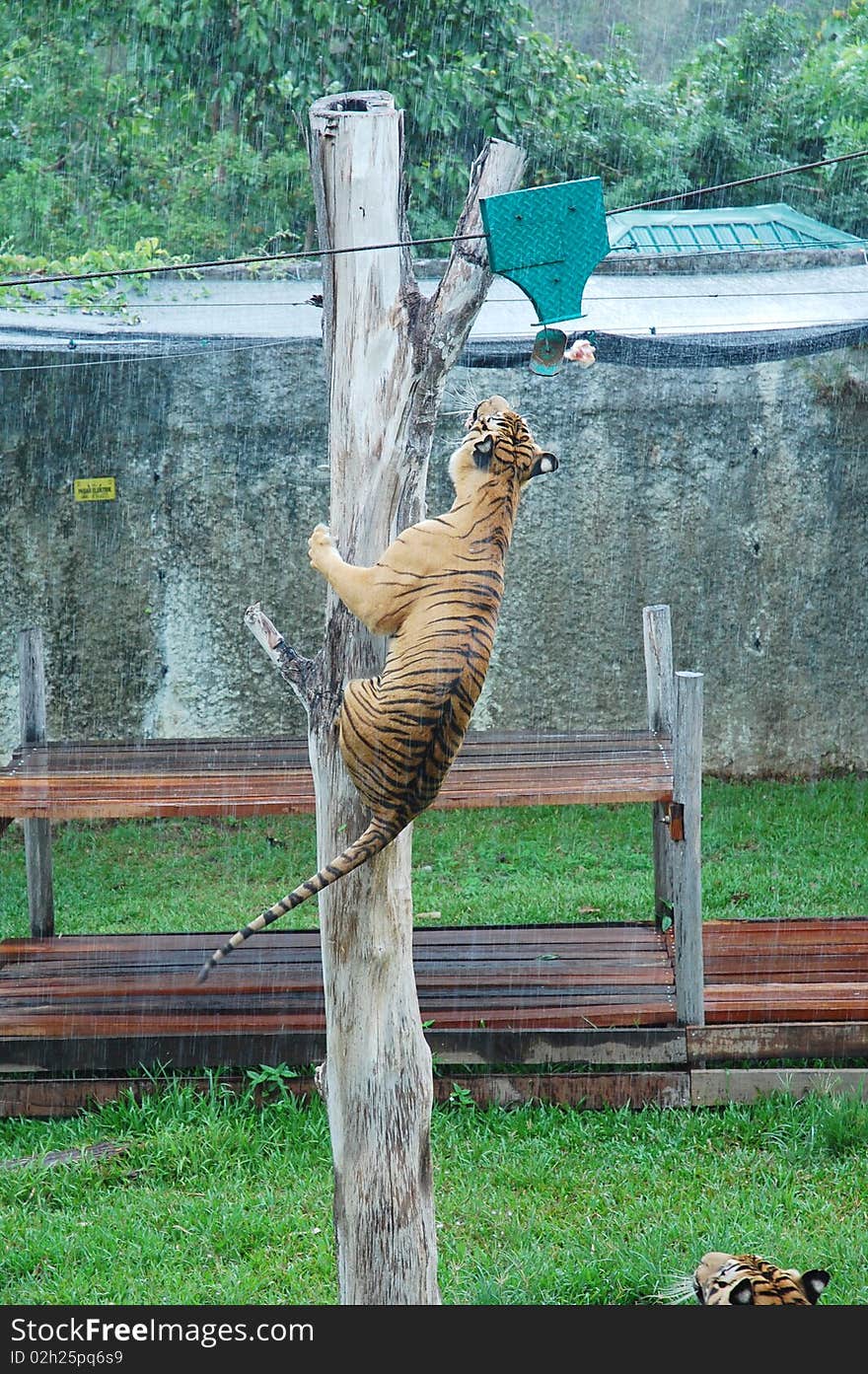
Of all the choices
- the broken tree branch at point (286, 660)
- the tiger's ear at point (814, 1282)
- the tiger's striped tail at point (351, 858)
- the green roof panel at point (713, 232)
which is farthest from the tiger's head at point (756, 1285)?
the green roof panel at point (713, 232)

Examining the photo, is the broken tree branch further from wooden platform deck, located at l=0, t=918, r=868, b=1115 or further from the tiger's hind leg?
wooden platform deck, located at l=0, t=918, r=868, b=1115

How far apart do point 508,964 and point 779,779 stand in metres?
3.65

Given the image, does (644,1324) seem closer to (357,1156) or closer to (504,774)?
(357,1156)

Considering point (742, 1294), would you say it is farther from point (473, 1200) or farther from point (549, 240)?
point (549, 240)

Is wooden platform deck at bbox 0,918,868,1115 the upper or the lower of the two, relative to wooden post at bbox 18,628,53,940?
lower

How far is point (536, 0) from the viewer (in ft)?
49.1

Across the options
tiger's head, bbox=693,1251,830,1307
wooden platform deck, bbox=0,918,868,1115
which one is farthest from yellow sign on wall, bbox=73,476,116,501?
tiger's head, bbox=693,1251,830,1307

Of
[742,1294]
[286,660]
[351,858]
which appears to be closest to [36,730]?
[286,660]

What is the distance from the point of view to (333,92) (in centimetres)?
987

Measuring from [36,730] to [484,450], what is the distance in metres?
3.74

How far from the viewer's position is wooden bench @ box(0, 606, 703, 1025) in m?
4.74

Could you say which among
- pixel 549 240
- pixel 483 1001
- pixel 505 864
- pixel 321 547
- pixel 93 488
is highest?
pixel 93 488

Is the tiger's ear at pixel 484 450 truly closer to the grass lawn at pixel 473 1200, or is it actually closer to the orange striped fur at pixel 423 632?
the orange striped fur at pixel 423 632

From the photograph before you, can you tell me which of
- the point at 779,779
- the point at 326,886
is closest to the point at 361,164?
the point at 326,886
